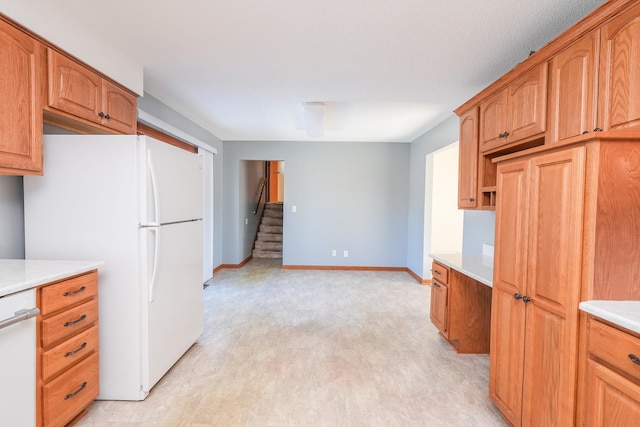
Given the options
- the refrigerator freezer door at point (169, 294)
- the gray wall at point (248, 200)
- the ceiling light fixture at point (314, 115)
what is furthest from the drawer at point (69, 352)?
the gray wall at point (248, 200)

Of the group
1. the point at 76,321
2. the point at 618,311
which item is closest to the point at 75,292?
the point at 76,321

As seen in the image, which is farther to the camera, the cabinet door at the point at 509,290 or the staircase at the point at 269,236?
the staircase at the point at 269,236

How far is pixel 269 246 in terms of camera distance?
7.41 metres

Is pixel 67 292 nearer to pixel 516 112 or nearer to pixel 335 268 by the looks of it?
pixel 516 112

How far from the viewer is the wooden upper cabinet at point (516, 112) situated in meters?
2.01

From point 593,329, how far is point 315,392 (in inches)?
65.5

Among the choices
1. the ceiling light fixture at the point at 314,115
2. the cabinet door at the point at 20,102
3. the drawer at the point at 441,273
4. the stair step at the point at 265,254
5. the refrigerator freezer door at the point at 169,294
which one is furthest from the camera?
the stair step at the point at 265,254

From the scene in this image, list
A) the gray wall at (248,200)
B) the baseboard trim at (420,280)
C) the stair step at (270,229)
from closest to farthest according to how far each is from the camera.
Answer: the baseboard trim at (420,280) → the gray wall at (248,200) → the stair step at (270,229)

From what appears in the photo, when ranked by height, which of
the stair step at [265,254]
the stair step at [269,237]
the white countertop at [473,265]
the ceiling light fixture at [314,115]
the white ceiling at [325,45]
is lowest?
the stair step at [265,254]

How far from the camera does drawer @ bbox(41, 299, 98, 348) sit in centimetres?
162

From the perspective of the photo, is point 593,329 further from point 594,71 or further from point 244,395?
point 244,395

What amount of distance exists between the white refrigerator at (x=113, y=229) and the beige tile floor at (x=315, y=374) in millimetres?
330

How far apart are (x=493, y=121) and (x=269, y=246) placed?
5.69 m

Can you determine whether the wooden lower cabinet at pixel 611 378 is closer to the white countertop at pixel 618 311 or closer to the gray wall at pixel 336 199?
the white countertop at pixel 618 311
